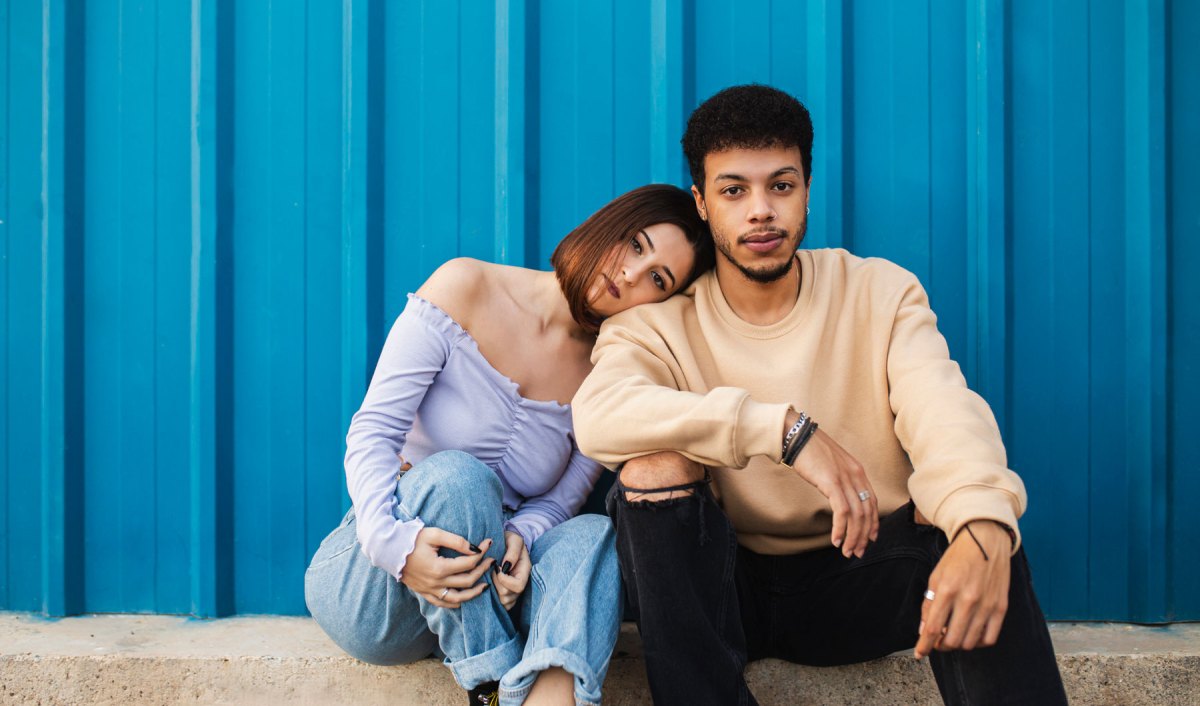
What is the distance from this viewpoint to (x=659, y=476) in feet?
5.63

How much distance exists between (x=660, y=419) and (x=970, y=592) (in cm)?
64

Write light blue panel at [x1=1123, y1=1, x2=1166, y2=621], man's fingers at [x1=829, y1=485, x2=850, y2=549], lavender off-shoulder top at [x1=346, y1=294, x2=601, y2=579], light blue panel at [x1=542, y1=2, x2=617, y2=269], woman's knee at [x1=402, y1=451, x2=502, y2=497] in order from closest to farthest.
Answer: man's fingers at [x1=829, y1=485, x2=850, y2=549]
woman's knee at [x1=402, y1=451, x2=502, y2=497]
lavender off-shoulder top at [x1=346, y1=294, x2=601, y2=579]
light blue panel at [x1=1123, y1=1, x2=1166, y2=621]
light blue panel at [x1=542, y1=2, x2=617, y2=269]

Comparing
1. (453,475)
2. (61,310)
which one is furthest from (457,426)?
A: (61,310)

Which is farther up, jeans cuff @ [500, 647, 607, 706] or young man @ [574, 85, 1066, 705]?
young man @ [574, 85, 1066, 705]

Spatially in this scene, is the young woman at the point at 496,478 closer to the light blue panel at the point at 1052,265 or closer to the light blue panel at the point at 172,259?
the light blue panel at the point at 172,259

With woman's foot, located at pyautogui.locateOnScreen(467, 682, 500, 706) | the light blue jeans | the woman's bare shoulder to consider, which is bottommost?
woman's foot, located at pyautogui.locateOnScreen(467, 682, 500, 706)

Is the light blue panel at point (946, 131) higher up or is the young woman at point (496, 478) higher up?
the light blue panel at point (946, 131)

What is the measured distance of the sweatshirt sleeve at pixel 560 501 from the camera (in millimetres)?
2070

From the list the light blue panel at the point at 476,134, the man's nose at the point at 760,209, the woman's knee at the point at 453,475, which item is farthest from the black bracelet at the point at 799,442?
the light blue panel at the point at 476,134

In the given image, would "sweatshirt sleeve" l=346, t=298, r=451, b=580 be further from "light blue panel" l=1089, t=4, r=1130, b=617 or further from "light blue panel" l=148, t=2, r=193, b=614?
"light blue panel" l=1089, t=4, r=1130, b=617

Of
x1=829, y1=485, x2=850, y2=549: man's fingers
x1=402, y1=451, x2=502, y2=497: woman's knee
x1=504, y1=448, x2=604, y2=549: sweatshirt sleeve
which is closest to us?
x1=829, y1=485, x2=850, y2=549: man's fingers

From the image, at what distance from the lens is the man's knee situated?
171 cm

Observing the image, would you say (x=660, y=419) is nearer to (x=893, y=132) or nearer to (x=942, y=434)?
(x=942, y=434)

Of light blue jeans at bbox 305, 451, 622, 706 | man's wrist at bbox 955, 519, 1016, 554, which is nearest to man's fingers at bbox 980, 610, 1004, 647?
man's wrist at bbox 955, 519, 1016, 554
